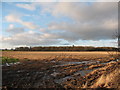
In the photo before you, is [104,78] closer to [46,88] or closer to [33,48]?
[46,88]

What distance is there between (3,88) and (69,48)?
88646 millimetres

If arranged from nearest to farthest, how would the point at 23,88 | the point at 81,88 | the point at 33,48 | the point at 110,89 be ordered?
the point at 110,89 → the point at 81,88 → the point at 23,88 → the point at 33,48

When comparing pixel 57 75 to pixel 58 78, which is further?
pixel 57 75

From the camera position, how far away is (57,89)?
315 inches

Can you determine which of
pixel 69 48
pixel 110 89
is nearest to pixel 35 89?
pixel 110 89

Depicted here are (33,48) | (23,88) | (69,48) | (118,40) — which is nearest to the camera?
(23,88)

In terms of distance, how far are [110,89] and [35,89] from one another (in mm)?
5541

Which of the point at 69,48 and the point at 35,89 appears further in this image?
the point at 69,48

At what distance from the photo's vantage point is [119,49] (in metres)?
13.8

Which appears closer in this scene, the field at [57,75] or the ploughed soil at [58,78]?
the ploughed soil at [58,78]

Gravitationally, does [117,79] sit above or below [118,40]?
below

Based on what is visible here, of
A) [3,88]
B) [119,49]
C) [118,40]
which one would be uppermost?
[118,40]

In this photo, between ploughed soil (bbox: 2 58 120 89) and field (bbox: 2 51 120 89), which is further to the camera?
field (bbox: 2 51 120 89)

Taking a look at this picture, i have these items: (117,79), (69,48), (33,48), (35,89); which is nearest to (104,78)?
(117,79)
